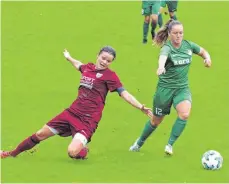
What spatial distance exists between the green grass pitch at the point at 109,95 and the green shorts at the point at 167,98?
772 mm

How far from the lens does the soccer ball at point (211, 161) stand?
11.8 m

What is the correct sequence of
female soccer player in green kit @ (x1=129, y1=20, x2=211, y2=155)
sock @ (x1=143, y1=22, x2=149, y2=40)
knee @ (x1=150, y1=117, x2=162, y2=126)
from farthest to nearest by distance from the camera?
sock @ (x1=143, y1=22, x2=149, y2=40)
knee @ (x1=150, y1=117, x2=162, y2=126)
female soccer player in green kit @ (x1=129, y1=20, x2=211, y2=155)

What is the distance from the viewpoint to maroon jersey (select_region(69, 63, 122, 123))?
476 inches

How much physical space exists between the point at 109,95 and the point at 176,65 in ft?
14.3

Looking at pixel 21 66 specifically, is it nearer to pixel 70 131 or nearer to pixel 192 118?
pixel 192 118

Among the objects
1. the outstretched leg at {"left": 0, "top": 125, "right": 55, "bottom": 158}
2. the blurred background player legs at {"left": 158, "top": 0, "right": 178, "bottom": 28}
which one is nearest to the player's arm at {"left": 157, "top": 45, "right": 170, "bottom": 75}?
the outstretched leg at {"left": 0, "top": 125, "right": 55, "bottom": 158}

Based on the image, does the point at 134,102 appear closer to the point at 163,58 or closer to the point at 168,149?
the point at 163,58

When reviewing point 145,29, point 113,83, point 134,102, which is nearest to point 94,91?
point 113,83

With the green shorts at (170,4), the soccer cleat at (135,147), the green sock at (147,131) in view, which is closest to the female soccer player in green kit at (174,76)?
the green sock at (147,131)

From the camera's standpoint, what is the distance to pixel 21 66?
59.9ft

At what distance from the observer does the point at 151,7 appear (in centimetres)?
2006

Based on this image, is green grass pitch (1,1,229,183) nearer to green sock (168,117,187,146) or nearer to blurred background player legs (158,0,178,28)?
green sock (168,117,187,146)

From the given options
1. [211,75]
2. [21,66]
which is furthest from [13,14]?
[211,75]

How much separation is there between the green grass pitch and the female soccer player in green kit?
0.69 meters
